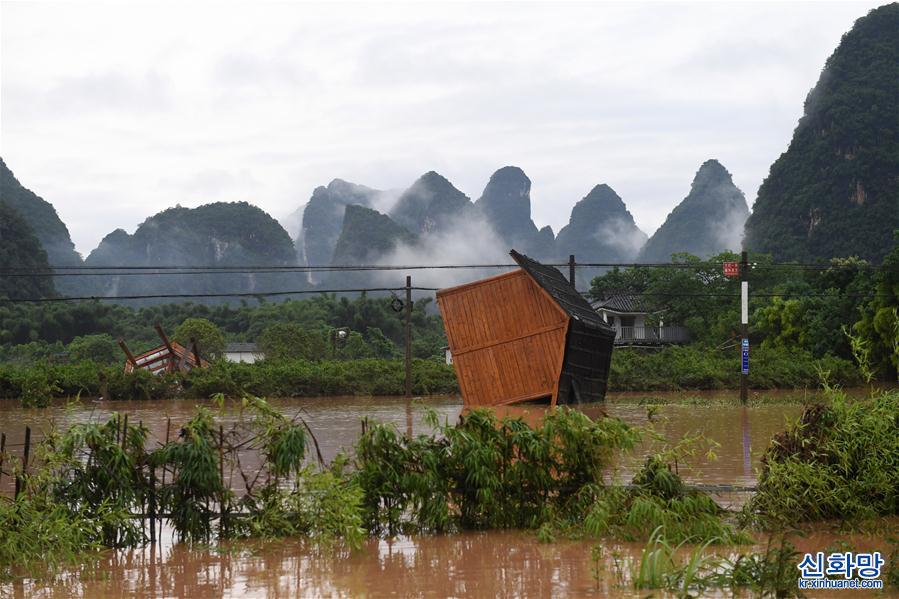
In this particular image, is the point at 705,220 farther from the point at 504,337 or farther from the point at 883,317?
the point at 504,337

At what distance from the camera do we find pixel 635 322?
49.8 meters

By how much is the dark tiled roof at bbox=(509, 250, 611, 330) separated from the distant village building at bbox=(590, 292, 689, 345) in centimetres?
2413

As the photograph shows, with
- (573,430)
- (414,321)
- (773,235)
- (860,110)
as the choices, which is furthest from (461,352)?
(860,110)

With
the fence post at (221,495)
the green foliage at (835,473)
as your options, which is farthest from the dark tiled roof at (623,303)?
the fence post at (221,495)

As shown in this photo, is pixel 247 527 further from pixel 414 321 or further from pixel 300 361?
pixel 414 321

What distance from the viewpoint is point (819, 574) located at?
5996 mm

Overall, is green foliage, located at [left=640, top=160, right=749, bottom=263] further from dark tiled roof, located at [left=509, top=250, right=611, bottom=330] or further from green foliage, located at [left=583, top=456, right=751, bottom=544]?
green foliage, located at [left=583, top=456, right=751, bottom=544]

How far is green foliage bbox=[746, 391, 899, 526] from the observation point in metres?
7.43

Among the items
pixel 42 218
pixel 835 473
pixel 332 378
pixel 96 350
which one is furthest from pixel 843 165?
pixel 835 473

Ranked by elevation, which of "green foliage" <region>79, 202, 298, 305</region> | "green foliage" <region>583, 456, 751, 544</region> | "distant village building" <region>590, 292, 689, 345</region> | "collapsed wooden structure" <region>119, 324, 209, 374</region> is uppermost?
"green foliage" <region>79, 202, 298, 305</region>

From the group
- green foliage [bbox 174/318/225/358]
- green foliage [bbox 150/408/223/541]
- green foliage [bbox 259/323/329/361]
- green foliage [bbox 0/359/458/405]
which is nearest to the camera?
green foliage [bbox 150/408/223/541]

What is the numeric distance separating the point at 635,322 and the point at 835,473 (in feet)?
140

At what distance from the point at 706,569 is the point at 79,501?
4.34m

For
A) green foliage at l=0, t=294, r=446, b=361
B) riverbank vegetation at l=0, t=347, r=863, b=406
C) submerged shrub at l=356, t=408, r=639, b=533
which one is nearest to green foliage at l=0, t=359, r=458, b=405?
riverbank vegetation at l=0, t=347, r=863, b=406
